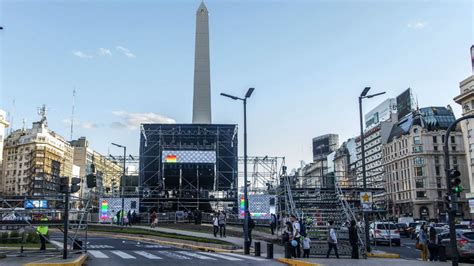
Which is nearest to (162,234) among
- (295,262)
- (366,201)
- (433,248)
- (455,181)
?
(366,201)

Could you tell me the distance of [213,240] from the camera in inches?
1005

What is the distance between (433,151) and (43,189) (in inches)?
3695

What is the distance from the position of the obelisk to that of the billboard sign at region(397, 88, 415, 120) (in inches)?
2722

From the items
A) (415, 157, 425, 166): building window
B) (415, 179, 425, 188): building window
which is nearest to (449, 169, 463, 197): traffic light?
(415, 179, 425, 188): building window

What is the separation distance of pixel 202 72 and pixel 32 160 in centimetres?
8587

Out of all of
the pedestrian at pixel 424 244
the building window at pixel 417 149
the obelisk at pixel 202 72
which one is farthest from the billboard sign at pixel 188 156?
the building window at pixel 417 149

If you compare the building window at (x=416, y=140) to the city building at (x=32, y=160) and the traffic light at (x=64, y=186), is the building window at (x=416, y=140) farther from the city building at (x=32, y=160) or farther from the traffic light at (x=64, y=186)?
the traffic light at (x=64, y=186)

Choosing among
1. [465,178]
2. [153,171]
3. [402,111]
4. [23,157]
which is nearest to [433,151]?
[465,178]

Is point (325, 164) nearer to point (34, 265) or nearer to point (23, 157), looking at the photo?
point (23, 157)

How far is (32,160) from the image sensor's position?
423 ft

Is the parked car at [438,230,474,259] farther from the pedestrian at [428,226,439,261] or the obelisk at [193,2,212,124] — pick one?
the obelisk at [193,2,212,124]

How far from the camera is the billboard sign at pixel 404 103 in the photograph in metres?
115

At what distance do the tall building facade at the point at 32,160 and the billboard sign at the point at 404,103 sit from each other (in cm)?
9247

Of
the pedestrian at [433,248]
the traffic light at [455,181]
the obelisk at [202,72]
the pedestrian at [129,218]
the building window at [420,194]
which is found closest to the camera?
the traffic light at [455,181]
